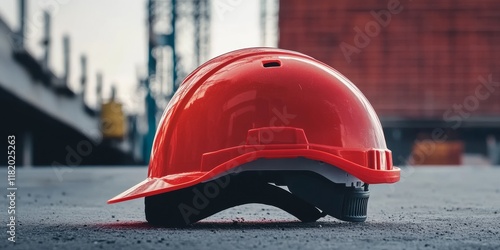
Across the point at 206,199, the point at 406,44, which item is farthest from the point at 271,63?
the point at 406,44

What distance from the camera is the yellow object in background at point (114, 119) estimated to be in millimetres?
28375

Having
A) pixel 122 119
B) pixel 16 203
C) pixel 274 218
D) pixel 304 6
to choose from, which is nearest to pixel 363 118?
pixel 274 218

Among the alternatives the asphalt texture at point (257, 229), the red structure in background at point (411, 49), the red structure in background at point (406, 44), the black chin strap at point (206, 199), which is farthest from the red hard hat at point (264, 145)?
the red structure in background at point (406, 44)

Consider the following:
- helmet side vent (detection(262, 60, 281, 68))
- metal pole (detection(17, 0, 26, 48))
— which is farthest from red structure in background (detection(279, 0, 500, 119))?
helmet side vent (detection(262, 60, 281, 68))

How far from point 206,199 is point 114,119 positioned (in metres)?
24.9

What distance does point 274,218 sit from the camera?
5.01 m

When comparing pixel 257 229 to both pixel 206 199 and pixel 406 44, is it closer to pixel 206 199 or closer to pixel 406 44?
pixel 206 199

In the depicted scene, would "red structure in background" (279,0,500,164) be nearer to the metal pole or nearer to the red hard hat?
the metal pole

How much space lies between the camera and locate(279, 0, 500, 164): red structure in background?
4412 centimetres

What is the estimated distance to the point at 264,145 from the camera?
12.9 feet

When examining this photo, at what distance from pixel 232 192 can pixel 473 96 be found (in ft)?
139

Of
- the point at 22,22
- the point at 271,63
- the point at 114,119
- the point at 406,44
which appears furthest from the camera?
the point at 406,44

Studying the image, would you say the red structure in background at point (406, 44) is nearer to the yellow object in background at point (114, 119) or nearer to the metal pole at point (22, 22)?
the yellow object in background at point (114, 119)

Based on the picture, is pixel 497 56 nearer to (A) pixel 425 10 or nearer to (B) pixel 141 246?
(A) pixel 425 10
